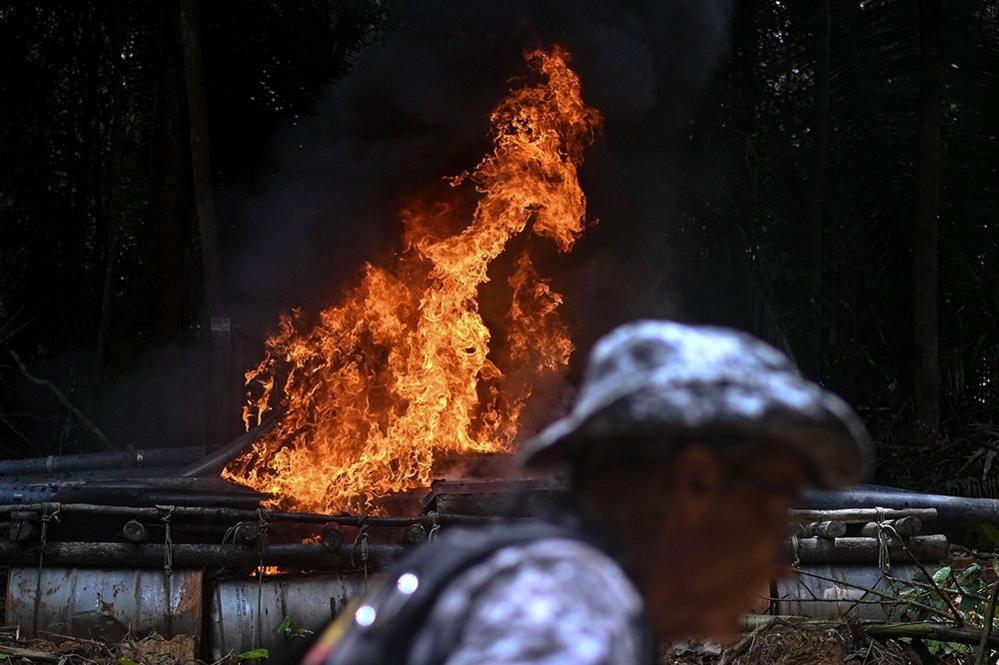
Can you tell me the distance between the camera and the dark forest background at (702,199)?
8.98m

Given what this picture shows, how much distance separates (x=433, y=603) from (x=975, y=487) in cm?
807

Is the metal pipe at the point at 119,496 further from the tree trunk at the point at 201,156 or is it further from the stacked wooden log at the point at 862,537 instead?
the stacked wooden log at the point at 862,537

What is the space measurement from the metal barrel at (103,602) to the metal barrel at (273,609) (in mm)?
136

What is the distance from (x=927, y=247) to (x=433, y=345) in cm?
433

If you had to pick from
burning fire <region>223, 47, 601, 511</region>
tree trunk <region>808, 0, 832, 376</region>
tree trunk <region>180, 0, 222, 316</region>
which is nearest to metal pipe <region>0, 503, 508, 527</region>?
burning fire <region>223, 47, 601, 511</region>

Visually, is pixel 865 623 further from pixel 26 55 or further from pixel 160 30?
pixel 26 55

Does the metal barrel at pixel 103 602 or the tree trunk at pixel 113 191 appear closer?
the metal barrel at pixel 103 602

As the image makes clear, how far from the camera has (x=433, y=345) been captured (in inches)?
318

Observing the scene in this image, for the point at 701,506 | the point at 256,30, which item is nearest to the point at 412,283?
the point at 256,30

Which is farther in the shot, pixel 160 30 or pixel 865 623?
pixel 160 30

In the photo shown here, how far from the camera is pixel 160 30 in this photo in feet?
30.6

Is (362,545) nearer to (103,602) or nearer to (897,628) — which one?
(103,602)

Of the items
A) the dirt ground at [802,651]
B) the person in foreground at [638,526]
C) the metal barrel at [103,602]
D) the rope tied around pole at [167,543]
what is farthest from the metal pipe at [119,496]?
the person in foreground at [638,526]

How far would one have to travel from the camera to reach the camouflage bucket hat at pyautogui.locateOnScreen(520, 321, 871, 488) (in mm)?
1380
